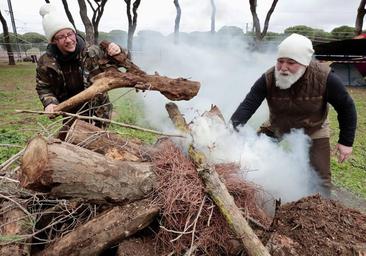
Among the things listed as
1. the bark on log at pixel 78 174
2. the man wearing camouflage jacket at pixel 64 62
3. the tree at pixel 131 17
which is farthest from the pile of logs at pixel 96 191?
the tree at pixel 131 17

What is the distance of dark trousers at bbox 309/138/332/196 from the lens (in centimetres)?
371

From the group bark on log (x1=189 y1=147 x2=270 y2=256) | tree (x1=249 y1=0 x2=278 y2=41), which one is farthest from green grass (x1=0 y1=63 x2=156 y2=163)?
tree (x1=249 y1=0 x2=278 y2=41)

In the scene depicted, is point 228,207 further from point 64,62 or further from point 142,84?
point 64,62

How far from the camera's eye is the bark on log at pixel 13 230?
2258mm

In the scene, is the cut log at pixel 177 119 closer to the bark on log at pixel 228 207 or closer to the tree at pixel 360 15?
the bark on log at pixel 228 207

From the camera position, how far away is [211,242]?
2467 mm

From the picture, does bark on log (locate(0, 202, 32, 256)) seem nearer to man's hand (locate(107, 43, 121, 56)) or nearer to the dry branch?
the dry branch

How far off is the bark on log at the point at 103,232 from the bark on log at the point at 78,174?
0.36 feet

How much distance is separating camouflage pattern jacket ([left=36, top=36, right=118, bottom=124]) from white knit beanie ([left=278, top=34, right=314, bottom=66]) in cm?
174

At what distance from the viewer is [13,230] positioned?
2.43 metres

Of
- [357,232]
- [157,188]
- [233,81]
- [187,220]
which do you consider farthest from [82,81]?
[233,81]

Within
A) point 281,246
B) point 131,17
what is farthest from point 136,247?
point 131,17

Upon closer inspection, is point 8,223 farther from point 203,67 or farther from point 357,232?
point 203,67

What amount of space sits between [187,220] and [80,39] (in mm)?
2309
